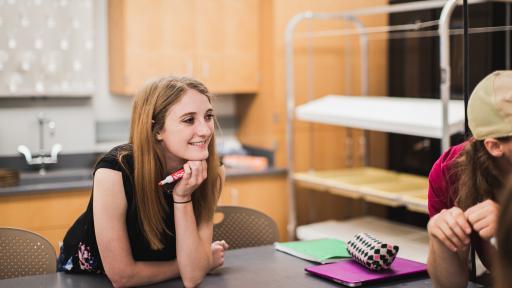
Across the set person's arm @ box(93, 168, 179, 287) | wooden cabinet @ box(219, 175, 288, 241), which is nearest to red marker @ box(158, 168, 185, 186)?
person's arm @ box(93, 168, 179, 287)

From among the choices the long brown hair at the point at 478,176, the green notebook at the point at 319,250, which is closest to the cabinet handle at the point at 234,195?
the green notebook at the point at 319,250

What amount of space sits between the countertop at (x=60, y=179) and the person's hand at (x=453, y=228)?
258 cm

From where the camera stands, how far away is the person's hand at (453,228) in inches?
65.2

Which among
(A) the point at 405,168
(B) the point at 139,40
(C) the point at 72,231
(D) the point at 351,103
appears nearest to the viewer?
(C) the point at 72,231

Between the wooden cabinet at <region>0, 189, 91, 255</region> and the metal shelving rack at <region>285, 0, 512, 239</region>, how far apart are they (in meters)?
1.30

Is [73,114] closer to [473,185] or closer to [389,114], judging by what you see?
[389,114]

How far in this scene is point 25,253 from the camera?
220 centimetres

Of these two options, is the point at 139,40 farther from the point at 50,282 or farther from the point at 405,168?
the point at 50,282

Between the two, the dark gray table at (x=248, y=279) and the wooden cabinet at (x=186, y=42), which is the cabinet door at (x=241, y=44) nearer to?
the wooden cabinet at (x=186, y=42)

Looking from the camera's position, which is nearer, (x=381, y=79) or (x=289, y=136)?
(x=289, y=136)

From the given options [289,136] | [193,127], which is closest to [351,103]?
[289,136]

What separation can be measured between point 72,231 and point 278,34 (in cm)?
253

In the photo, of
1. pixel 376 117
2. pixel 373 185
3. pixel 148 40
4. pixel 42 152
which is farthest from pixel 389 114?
pixel 42 152

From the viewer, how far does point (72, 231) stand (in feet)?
7.13
